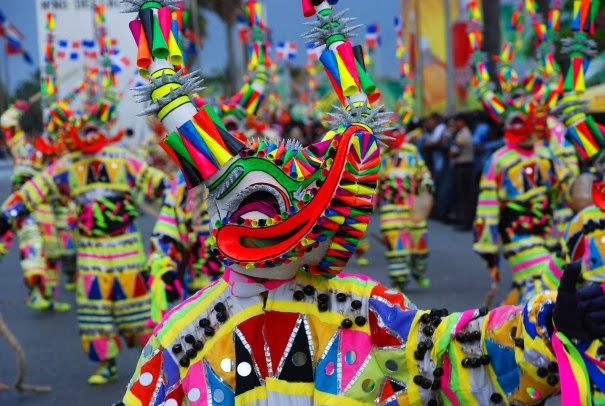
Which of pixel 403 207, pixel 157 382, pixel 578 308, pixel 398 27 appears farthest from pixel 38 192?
pixel 398 27

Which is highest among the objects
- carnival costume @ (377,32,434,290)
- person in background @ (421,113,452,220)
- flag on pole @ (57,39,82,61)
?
flag on pole @ (57,39,82,61)

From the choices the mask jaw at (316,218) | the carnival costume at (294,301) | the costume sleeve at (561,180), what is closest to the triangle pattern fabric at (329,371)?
the carnival costume at (294,301)

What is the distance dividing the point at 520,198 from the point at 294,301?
442cm

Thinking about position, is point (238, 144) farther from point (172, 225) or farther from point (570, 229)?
point (172, 225)

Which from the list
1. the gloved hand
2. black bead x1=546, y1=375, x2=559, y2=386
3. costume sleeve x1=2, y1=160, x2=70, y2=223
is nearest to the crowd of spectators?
costume sleeve x1=2, y1=160, x2=70, y2=223

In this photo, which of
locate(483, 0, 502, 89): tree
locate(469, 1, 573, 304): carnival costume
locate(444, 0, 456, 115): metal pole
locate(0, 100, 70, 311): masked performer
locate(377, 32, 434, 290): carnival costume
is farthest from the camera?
locate(444, 0, 456, 115): metal pole

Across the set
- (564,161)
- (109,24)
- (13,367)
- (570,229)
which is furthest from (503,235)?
(109,24)

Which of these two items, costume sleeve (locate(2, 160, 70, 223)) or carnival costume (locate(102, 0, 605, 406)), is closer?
carnival costume (locate(102, 0, 605, 406))

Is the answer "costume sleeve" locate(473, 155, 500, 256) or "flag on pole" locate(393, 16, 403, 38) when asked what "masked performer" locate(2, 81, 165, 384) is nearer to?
"costume sleeve" locate(473, 155, 500, 256)

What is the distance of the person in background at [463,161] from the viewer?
14805mm

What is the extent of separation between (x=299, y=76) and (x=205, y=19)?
1078 centimetres

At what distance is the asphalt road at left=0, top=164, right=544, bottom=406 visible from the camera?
659 centimetres

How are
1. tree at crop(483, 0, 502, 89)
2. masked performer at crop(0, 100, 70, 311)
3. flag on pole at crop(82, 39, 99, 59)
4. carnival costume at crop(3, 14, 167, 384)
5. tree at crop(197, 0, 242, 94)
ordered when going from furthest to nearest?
tree at crop(197, 0, 242, 94) < tree at crop(483, 0, 502, 89) < flag on pole at crop(82, 39, 99, 59) < masked performer at crop(0, 100, 70, 311) < carnival costume at crop(3, 14, 167, 384)

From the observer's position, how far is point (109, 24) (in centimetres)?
1198
